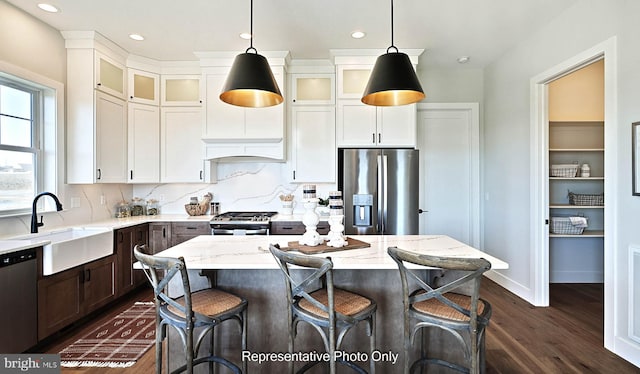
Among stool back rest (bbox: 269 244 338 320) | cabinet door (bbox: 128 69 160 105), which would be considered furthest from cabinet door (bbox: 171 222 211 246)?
stool back rest (bbox: 269 244 338 320)

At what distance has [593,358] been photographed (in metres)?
2.34

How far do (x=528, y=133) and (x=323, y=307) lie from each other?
10.2ft

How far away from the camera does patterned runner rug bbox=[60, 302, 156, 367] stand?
2307 mm

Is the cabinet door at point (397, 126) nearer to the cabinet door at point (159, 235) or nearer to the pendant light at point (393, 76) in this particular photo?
the pendant light at point (393, 76)

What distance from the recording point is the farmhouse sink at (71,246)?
2.44 metres

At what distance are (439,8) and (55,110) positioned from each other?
12.5 feet

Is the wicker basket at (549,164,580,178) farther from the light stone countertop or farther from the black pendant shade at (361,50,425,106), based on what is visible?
the light stone countertop

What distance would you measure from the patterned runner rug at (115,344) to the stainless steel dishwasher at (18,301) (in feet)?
Answer: 0.97

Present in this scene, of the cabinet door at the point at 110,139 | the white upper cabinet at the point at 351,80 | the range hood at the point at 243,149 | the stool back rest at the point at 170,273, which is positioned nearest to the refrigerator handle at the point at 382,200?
the white upper cabinet at the point at 351,80

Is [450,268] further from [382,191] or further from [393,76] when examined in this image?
[382,191]

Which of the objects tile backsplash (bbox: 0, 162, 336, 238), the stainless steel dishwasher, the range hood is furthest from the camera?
tile backsplash (bbox: 0, 162, 336, 238)

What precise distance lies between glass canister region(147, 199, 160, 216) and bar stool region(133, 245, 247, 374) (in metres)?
2.75

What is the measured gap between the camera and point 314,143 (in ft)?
13.1

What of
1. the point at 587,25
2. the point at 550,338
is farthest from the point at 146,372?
the point at 587,25
